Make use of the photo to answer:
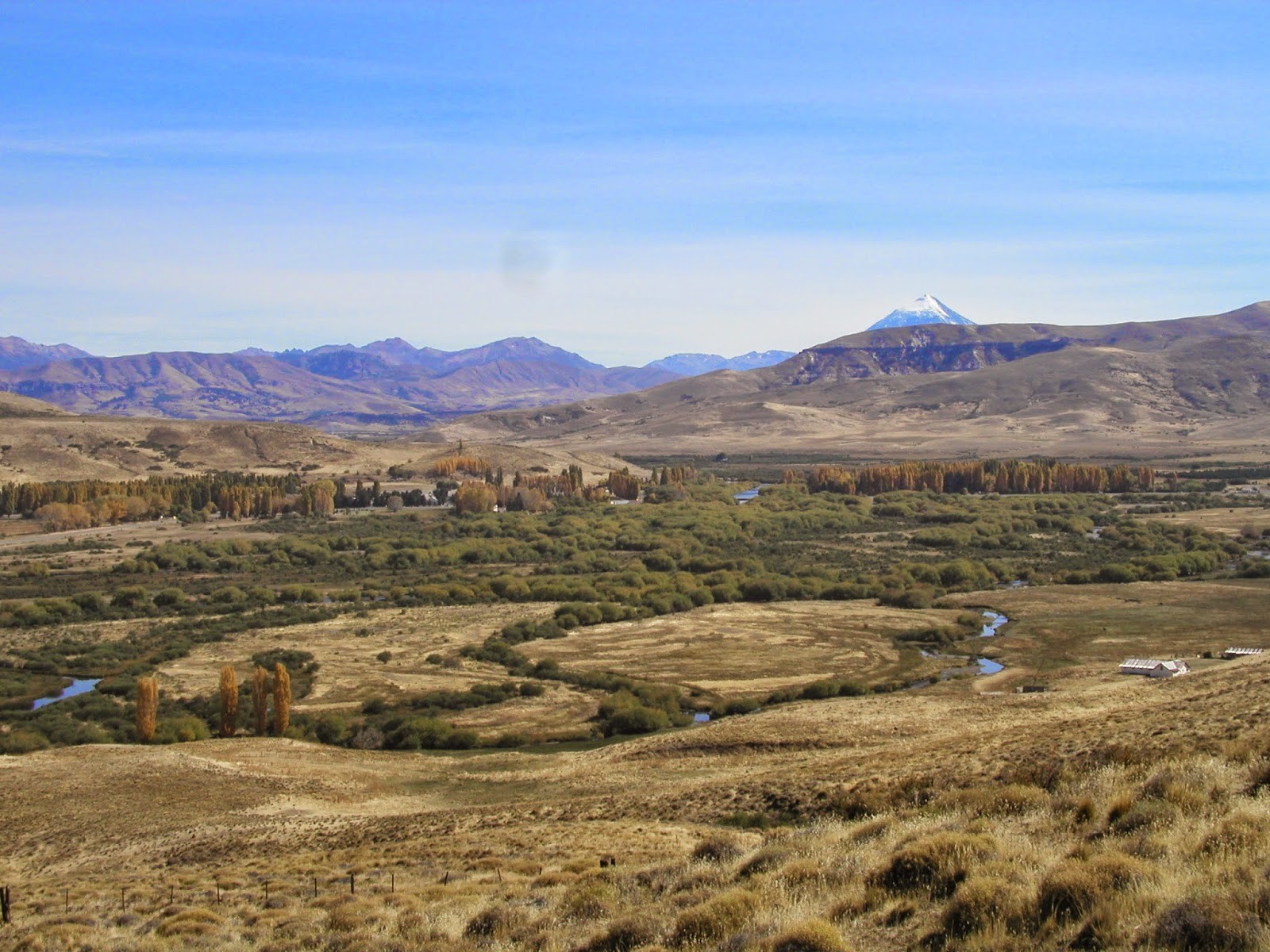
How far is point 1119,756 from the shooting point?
19.9 metres

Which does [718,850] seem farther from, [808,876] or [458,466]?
[458,466]

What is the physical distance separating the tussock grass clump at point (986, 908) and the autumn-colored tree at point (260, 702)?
33.9m

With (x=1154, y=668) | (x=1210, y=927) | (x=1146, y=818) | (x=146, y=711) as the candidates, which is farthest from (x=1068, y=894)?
(x=1154, y=668)

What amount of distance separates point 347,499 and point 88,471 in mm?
34350

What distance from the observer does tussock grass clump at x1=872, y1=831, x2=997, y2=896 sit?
1259 cm

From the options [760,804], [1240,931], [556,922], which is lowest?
[760,804]

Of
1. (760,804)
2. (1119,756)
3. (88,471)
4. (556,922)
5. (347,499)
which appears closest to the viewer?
(556,922)

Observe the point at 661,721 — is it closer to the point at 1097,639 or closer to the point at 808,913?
the point at 1097,639

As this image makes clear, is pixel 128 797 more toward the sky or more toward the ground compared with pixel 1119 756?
more toward the ground

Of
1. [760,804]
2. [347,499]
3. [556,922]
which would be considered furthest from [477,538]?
[556,922]

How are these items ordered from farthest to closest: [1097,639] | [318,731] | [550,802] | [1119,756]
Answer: [1097,639] < [318,731] < [550,802] < [1119,756]

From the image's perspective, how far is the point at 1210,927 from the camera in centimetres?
934

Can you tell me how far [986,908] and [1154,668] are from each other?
36.2 meters

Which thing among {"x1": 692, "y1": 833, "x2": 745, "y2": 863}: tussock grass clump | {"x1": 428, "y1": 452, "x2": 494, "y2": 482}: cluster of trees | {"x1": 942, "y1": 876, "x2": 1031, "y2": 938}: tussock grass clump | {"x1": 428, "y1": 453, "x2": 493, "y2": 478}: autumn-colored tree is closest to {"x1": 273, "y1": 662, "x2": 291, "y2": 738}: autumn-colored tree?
{"x1": 692, "y1": 833, "x2": 745, "y2": 863}: tussock grass clump
